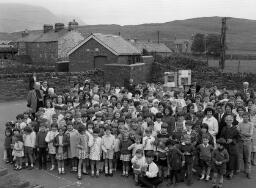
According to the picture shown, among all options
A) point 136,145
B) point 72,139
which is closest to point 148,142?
point 136,145

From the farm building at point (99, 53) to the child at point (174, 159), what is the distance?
20.1m

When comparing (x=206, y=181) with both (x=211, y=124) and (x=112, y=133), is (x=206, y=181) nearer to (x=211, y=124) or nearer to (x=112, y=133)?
(x=211, y=124)

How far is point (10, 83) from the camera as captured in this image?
2067cm

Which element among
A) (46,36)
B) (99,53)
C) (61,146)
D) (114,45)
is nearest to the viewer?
(61,146)

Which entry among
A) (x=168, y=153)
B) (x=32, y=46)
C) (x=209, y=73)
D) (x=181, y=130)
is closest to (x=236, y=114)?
(x=181, y=130)

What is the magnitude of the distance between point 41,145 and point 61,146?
1.95 ft

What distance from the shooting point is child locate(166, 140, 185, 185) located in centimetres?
830

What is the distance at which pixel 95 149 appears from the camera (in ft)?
29.4

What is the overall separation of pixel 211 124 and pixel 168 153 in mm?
1656

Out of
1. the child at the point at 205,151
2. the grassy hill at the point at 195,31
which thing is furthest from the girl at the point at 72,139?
the grassy hill at the point at 195,31

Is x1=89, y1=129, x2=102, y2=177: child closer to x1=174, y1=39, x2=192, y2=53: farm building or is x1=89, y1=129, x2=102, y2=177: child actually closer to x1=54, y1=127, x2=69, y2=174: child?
x1=54, y1=127, x2=69, y2=174: child

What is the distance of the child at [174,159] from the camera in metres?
8.30

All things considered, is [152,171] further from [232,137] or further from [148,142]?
[232,137]

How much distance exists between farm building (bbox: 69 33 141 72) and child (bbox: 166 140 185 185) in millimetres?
20116
